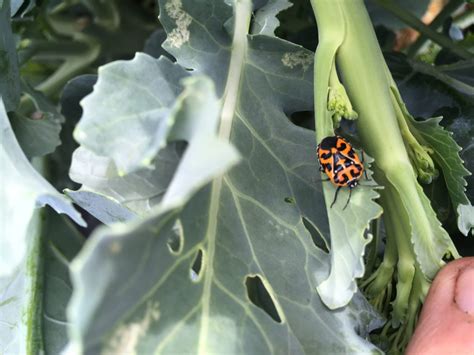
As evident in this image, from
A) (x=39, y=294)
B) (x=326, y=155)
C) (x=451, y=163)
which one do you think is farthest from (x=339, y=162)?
(x=39, y=294)

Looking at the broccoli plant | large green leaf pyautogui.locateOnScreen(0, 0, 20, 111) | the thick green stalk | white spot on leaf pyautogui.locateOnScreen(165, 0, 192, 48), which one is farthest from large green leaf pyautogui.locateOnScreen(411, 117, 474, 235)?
large green leaf pyautogui.locateOnScreen(0, 0, 20, 111)

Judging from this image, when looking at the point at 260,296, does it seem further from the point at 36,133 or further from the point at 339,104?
the point at 36,133

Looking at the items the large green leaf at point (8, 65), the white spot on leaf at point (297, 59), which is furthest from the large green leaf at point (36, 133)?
the white spot on leaf at point (297, 59)

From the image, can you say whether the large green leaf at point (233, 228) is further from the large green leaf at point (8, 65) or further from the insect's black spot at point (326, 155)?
the large green leaf at point (8, 65)

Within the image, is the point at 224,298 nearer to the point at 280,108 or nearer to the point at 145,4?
the point at 280,108

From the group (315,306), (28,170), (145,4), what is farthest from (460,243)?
(145,4)

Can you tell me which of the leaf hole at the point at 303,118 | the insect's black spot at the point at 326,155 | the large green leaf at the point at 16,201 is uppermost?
the insect's black spot at the point at 326,155
